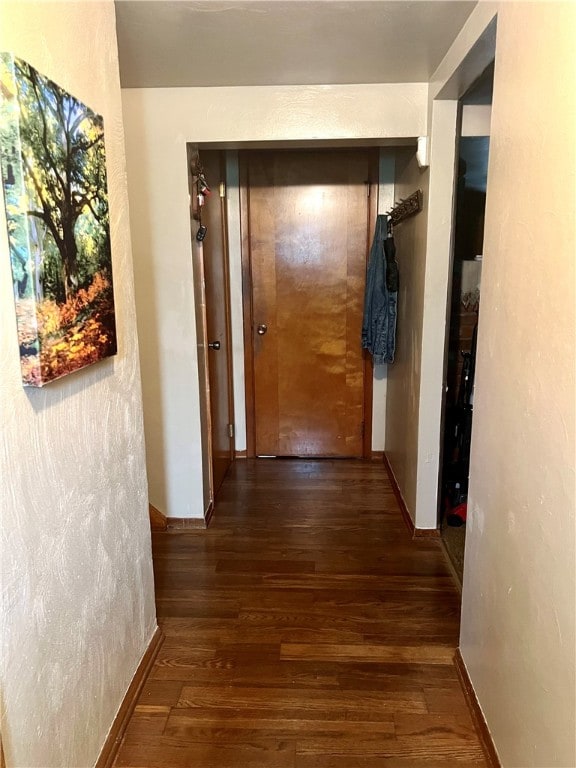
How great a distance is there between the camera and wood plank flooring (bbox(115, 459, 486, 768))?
1.59m

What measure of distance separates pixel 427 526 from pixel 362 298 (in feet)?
5.55

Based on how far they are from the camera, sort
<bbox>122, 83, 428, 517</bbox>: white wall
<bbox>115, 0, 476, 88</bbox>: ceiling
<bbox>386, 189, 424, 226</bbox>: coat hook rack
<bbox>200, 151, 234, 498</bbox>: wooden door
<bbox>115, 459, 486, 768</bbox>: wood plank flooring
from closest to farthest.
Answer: <bbox>115, 459, 486, 768</bbox>: wood plank flooring → <bbox>115, 0, 476, 88</bbox>: ceiling → <bbox>122, 83, 428, 517</bbox>: white wall → <bbox>386, 189, 424, 226</bbox>: coat hook rack → <bbox>200, 151, 234, 498</bbox>: wooden door

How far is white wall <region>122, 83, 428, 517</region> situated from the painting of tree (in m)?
1.20

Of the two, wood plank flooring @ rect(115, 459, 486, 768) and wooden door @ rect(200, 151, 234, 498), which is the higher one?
wooden door @ rect(200, 151, 234, 498)

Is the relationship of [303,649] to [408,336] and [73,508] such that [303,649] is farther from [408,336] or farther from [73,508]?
[408,336]

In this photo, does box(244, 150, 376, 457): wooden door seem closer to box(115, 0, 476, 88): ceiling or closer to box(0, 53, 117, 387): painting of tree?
box(115, 0, 476, 88): ceiling

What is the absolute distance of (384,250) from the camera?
336 cm

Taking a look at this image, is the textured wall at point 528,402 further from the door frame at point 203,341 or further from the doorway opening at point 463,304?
the door frame at point 203,341

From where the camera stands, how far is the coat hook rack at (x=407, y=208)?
264cm

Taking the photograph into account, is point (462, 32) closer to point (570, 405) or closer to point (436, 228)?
point (436, 228)

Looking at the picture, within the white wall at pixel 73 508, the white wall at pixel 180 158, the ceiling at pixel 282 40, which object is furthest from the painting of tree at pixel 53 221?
the white wall at pixel 180 158

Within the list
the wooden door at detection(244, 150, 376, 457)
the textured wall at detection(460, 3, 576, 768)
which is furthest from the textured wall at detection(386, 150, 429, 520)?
the textured wall at detection(460, 3, 576, 768)

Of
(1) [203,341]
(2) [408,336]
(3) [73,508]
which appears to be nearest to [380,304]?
(2) [408,336]

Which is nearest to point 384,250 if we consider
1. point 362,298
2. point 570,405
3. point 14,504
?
point 362,298
